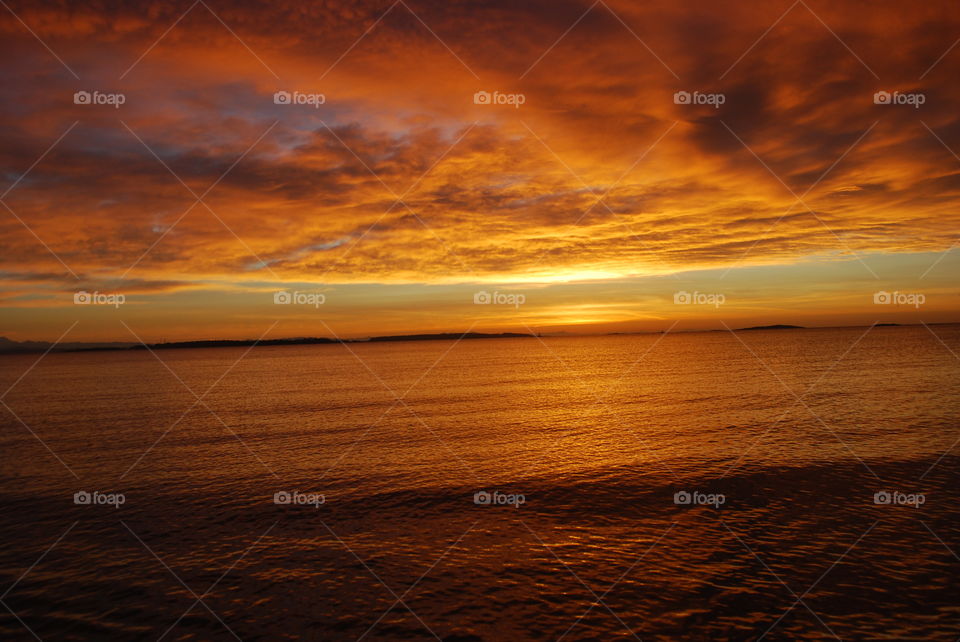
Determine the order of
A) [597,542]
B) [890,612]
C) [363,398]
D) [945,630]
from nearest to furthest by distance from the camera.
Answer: [945,630] < [890,612] < [597,542] < [363,398]

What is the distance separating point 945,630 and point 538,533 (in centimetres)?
1133

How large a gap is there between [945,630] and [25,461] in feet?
136

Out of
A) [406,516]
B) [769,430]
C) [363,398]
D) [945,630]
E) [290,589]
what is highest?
[363,398]

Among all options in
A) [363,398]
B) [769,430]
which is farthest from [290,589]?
[363,398]

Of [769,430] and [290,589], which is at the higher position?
[769,430]

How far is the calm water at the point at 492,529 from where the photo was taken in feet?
46.1

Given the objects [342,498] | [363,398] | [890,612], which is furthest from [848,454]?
[363,398]

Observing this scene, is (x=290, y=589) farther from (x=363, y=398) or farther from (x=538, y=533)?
(x=363, y=398)

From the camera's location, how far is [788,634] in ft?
42.8

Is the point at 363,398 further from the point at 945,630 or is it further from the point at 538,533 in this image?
the point at 945,630

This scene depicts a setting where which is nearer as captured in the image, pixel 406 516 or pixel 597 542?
pixel 597 542

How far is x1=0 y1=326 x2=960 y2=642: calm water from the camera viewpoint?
553 inches

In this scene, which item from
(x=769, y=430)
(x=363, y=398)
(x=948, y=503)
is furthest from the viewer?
(x=363, y=398)

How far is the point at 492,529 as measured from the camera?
66.1ft
